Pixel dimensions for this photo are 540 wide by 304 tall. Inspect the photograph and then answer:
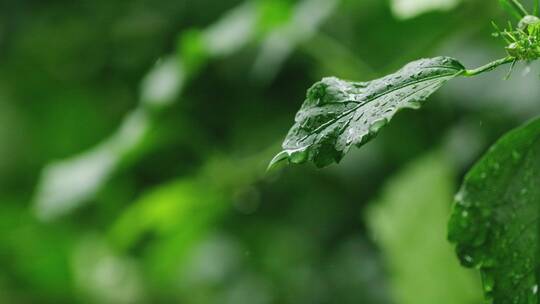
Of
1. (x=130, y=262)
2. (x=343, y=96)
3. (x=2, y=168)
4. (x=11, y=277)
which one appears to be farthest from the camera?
(x=2, y=168)

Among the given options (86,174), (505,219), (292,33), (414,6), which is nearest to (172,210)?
(86,174)

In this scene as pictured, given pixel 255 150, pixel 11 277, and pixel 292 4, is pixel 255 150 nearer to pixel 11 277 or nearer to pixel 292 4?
pixel 292 4

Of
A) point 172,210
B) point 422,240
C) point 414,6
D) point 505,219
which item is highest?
point 172,210

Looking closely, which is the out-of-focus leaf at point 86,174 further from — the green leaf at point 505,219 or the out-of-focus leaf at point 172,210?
the green leaf at point 505,219

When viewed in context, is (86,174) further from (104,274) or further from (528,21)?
(528,21)

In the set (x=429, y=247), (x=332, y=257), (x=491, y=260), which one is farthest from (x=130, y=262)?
(x=491, y=260)

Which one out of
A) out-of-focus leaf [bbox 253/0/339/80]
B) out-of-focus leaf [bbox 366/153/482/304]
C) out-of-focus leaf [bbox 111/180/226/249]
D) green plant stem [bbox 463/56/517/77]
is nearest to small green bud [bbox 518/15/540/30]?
green plant stem [bbox 463/56/517/77]
